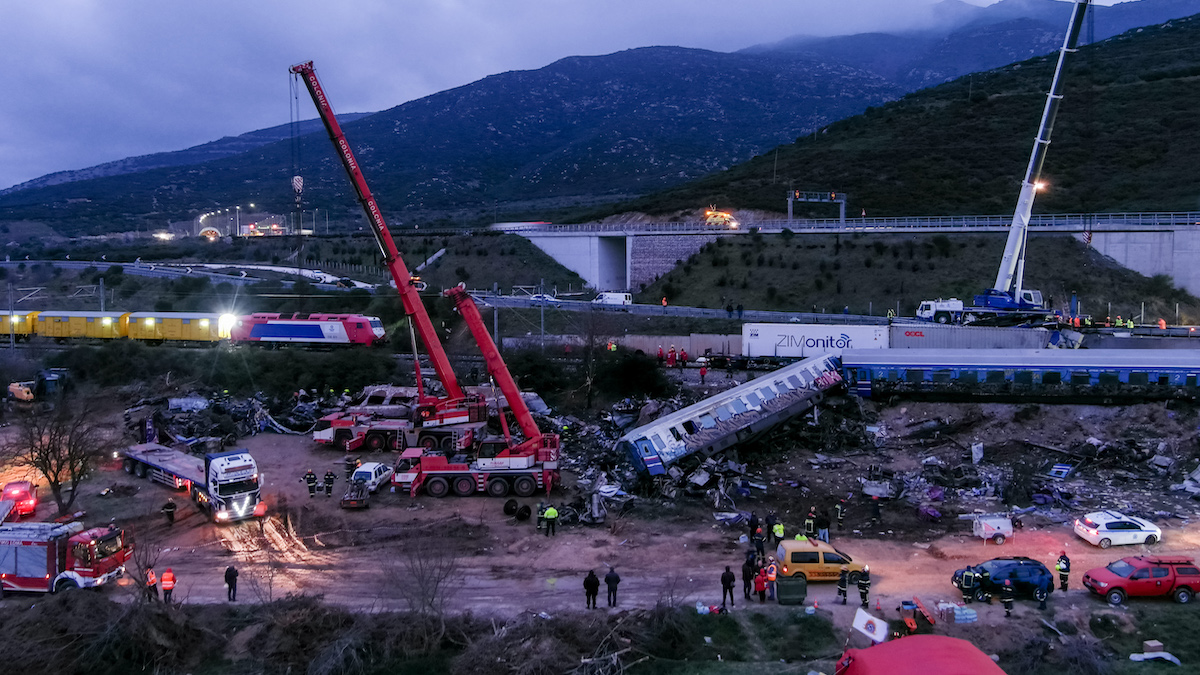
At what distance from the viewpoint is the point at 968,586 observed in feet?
43.5

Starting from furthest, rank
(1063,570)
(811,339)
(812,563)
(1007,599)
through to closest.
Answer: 1. (811,339)
2. (812,563)
3. (1063,570)
4. (1007,599)

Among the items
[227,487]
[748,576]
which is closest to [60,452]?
[227,487]

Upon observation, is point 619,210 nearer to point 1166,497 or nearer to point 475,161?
point 1166,497

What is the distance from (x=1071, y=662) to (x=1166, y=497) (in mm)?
10841

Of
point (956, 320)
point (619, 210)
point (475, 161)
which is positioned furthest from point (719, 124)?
point (956, 320)

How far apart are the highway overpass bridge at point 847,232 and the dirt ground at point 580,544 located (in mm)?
26778

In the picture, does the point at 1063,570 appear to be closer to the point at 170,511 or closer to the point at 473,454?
the point at 473,454

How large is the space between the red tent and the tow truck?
32.0m

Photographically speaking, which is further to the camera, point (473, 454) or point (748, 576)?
point (473, 454)

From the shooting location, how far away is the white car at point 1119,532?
15.9m

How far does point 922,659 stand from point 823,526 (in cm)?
827

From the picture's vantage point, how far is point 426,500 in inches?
791

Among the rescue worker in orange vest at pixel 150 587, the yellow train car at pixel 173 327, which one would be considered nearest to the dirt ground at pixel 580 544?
the rescue worker in orange vest at pixel 150 587

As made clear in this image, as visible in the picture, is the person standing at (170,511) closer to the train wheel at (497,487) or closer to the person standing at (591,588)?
the train wheel at (497,487)
